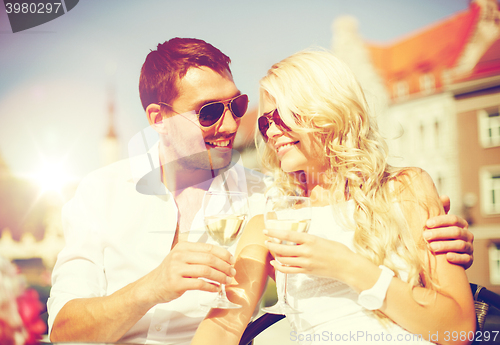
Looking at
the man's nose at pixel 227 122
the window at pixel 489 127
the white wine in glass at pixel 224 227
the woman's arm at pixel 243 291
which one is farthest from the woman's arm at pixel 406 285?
the window at pixel 489 127

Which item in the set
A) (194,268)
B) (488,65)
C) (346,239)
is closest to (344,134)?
(346,239)

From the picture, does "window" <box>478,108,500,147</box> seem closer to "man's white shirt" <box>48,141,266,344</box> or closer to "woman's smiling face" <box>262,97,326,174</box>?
"woman's smiling face" <box>262,97,326,174</box>

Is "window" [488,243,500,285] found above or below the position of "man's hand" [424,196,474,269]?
below

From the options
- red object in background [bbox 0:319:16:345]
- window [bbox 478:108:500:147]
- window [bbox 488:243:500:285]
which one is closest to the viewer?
red object in background [bbox 0:319:16:345]

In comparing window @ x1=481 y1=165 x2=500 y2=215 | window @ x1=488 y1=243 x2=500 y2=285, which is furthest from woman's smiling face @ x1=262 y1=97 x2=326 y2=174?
window @ x1=481 y1=165 x2=500 y2=215

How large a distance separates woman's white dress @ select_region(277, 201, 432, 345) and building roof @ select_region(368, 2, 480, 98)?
505cm

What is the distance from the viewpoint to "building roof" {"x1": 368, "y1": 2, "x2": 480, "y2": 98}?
6.02 m

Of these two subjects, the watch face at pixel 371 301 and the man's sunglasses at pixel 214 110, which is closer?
the watch face at pixel 371 301

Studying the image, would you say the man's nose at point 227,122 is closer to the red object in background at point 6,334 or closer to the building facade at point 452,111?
the red object in background at point 6,334

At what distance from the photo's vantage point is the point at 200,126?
1851 millimetres

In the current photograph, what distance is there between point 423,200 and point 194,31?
1555 millimetres

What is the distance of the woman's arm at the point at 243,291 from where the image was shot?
51.9 inches

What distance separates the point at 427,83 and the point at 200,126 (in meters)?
7.19

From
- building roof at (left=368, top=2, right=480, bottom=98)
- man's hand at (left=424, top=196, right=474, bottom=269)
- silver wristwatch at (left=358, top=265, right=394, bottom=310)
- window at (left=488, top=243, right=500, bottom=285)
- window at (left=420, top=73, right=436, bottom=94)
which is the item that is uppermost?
building roof at (left=368, top=2, right=480, bottom=98)
